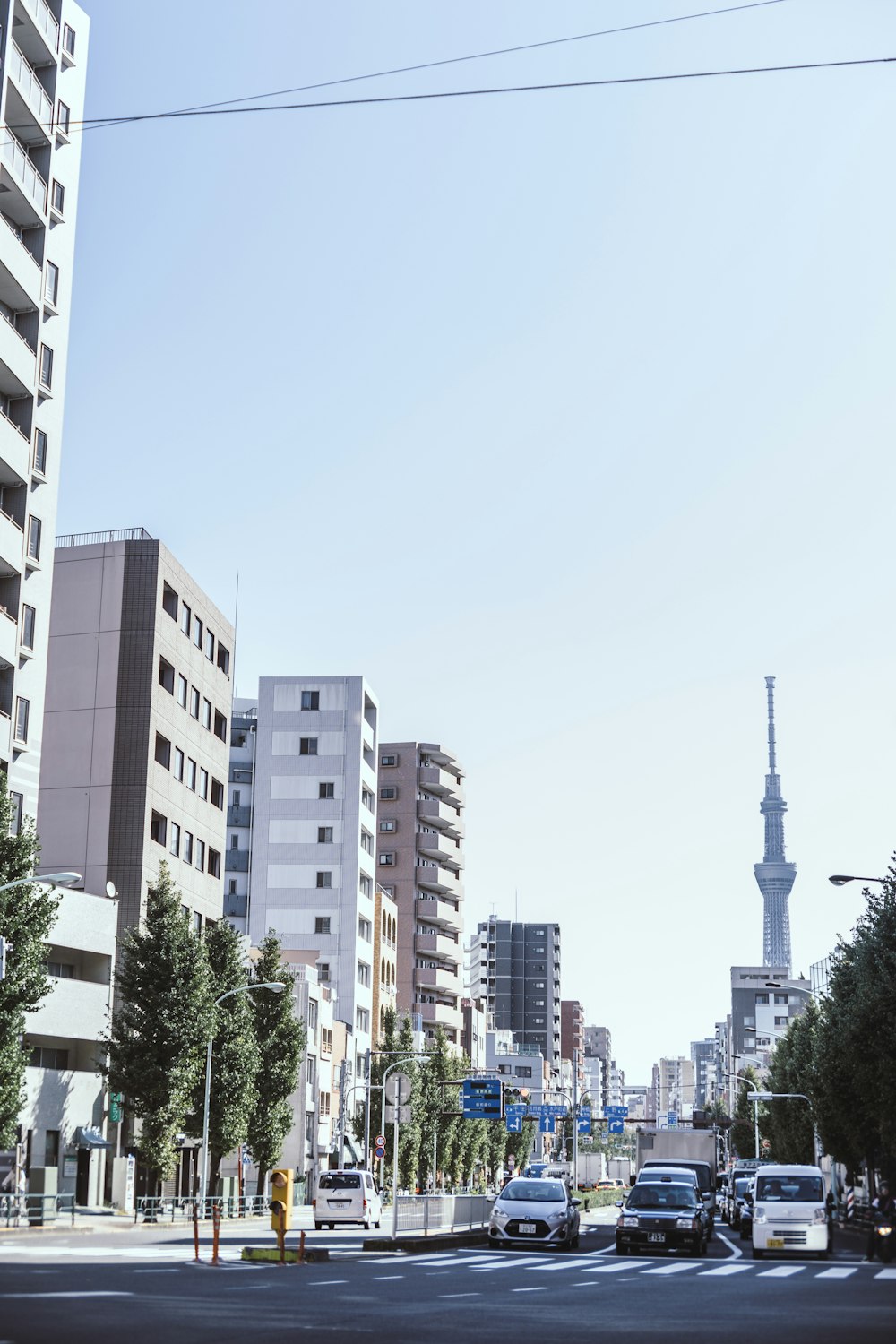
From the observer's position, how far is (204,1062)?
58.9 m


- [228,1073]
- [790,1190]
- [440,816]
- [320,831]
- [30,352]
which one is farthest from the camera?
[440,816]

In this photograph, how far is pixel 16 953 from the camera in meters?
41.9

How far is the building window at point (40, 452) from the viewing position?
58.3 m

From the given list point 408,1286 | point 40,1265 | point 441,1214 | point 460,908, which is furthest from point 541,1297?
point 460,908

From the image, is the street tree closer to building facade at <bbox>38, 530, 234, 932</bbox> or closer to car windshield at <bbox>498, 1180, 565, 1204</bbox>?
car windshield at <bbox>498, 1180, 565, 1204</bbox>

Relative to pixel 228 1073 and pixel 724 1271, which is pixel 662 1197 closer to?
pixel 724 1271

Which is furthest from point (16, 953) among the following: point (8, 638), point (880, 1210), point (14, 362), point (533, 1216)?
point (880, 1210)

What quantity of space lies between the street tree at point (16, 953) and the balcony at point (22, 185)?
22591mm

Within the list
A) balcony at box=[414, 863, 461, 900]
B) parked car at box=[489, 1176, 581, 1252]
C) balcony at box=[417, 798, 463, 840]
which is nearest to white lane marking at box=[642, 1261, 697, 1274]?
parked car at box=[489, 1176, 581, 1252]

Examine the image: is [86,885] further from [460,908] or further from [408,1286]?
[460,908]

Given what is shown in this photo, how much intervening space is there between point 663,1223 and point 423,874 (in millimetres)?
92118

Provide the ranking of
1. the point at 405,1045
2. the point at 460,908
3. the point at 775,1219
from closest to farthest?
the point at 775,1219, the point at 405,1045, the point at 460,908

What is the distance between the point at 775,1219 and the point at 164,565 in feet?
141

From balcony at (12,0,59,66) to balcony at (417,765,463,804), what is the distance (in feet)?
259
